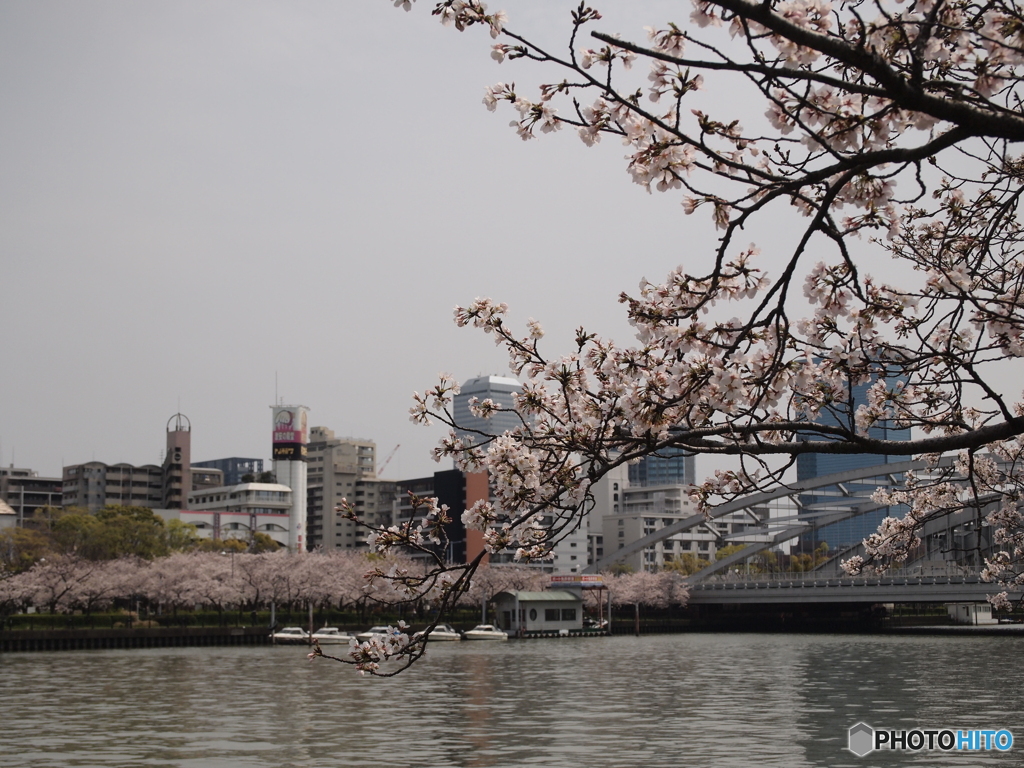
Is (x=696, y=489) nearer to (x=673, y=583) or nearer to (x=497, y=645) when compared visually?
(x=497, y=645)

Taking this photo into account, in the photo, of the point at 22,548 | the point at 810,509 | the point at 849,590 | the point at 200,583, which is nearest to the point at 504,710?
the point at 200,583

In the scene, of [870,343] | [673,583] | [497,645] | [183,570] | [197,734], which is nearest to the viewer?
[870,343]

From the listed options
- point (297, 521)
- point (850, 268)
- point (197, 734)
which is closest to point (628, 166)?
point (850, 268)

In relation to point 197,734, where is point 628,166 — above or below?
above

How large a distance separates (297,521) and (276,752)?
136m

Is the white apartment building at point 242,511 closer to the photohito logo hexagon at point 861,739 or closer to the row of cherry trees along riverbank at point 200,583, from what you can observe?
the row of cherry trees along riverbank at point 200,583

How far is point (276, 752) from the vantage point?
23.5 meters

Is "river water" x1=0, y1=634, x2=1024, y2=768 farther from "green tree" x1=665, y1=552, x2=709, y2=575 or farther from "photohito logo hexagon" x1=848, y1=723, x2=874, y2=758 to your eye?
"green tree" x1=665, y1=552, x2=709, y2=575

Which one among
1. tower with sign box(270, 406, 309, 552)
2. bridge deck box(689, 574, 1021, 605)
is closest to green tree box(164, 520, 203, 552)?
tower with sign box(270, 406, 309, 552)

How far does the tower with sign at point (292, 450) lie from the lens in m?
161

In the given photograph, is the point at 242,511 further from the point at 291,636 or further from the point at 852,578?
the point at 852,578

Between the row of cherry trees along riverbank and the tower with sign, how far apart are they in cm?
6190

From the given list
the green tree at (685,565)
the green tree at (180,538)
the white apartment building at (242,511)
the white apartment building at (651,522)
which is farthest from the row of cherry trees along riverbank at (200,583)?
the white apartment building at (651,522)

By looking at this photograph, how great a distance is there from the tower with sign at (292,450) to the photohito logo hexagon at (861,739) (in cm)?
13670
